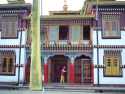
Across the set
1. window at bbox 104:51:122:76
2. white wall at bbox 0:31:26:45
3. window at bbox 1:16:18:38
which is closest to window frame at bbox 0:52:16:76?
white wall at bbox 0:31:26:45

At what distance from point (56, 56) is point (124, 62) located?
7.14 meters

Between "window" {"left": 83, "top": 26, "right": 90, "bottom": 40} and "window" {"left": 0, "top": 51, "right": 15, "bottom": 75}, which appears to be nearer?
"window" {"left": 0, "top": 51, "right": 15, "bottom": 75}

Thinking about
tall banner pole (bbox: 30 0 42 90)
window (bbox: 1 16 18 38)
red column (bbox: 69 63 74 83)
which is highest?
window (bbox: 1 16 18 38)

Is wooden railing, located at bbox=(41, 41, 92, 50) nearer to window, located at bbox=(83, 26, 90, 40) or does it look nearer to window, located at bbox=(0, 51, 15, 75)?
window, located at bbox=(83, 26, 90, 40)

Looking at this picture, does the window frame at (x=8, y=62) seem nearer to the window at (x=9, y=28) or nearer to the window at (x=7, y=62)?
the window at (x=7, y=62)

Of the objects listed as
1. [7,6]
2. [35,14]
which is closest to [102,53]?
[7,6]

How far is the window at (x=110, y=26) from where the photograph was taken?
113ft

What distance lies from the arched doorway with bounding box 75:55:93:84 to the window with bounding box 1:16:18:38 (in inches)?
273

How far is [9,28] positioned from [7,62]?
342 centimetres

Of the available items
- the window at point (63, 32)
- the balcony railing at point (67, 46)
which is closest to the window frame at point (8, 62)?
the balcony railing at point (67, 46)

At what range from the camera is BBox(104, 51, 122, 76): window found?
33.8m

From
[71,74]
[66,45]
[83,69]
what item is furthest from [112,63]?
[66,45]

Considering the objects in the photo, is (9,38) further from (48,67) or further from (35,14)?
(35,14)

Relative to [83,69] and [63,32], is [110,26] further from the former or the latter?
[83,69]
